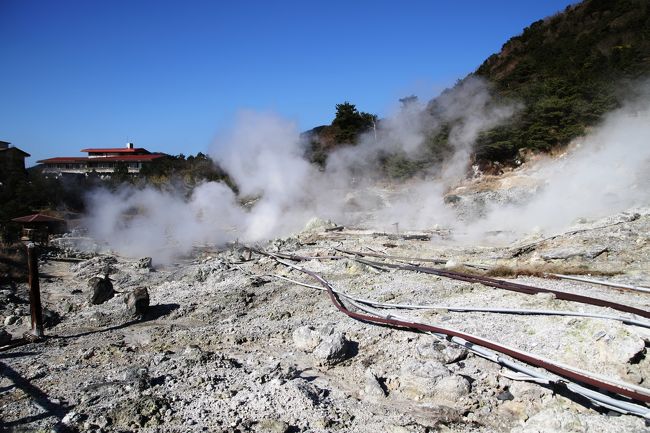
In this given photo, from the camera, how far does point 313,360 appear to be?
5.23 meters

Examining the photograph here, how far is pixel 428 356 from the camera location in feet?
15.4

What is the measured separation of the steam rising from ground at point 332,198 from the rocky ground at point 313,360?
684 cm

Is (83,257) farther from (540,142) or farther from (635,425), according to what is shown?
(540,142)

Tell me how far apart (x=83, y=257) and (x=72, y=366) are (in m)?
10.7

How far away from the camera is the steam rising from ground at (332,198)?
606 inches

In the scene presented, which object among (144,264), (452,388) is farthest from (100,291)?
(452,388)

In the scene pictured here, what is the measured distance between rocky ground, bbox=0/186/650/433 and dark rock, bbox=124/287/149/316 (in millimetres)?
69

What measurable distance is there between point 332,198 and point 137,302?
558 inches

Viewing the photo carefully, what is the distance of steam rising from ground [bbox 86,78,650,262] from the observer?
50.5 feet

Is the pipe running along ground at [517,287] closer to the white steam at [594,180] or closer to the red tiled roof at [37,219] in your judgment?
the white steam at [594,180]

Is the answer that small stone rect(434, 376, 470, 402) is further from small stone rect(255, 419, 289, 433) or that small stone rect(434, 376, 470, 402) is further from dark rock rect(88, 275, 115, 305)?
dark rock rect(88, 275, 115, 305)

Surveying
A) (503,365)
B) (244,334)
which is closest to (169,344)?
(244,334)

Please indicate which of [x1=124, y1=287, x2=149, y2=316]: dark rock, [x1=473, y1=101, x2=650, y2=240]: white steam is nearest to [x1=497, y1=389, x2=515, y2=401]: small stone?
[x1=124, y1=287, x2=149, y2=316]: dark rock

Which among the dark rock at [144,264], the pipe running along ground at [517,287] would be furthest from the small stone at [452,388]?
the dark rock at [144,264]
